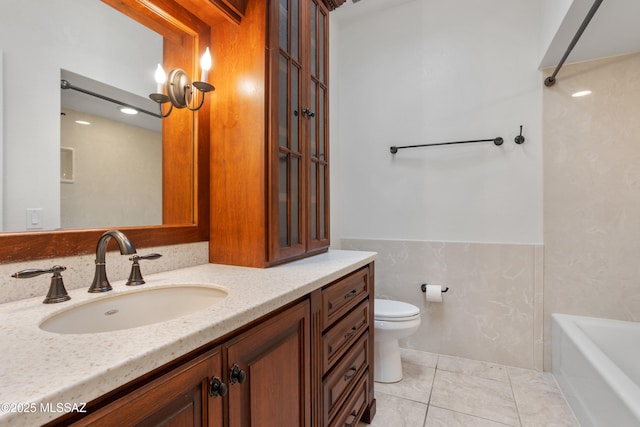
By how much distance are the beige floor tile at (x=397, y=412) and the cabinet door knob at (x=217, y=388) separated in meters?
1.24

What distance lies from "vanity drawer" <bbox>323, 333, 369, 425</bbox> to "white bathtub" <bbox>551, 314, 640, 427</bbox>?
1013mm

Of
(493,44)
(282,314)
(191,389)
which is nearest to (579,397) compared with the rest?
(282,314)

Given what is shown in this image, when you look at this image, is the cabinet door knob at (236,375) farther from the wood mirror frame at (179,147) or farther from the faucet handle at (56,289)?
the wood mirror frame at (179,147)

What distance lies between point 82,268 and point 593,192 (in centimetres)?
269

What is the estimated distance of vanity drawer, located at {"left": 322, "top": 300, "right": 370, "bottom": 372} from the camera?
3.81ft

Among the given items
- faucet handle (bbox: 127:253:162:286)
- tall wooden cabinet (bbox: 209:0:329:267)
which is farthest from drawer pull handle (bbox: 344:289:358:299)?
faucet handle (bbox: 127:253:162:286)

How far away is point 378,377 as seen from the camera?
1957 millimetres

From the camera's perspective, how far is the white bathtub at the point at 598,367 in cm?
120

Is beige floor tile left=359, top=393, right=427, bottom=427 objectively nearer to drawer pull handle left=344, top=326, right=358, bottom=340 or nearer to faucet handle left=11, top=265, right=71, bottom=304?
drawer pull handle left=344, top=326, right=358, bottom=340

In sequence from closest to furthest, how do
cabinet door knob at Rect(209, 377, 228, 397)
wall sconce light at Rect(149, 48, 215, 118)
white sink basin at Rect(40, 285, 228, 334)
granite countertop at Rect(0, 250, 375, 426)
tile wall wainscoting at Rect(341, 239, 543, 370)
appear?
granite countertop at Rect(0, 250, 375, 426)
cabinet door knob at Rect(209, 377, 228, 397)
white sink basin at Rect(40, 285, 228, 334)
wall sconce light at Rect(149, 48, 215, 118)
tile wall wainscoting at Rect(341, 239, 543, 370)

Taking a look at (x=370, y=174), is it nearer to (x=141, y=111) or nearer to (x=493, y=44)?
(x=493, y=44)

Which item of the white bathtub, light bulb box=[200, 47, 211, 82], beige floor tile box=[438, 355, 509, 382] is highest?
light bulb box=[200, 47, 211, 82]

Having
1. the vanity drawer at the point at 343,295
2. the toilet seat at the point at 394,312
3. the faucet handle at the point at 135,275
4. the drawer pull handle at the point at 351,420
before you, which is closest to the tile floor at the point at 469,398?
the drawer pull handle at the point at 351,420

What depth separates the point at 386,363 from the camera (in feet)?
6.40
